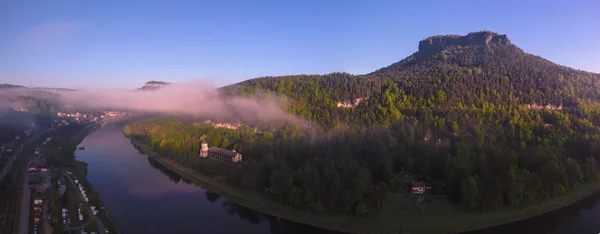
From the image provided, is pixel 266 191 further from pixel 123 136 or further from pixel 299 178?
pixel 123 136

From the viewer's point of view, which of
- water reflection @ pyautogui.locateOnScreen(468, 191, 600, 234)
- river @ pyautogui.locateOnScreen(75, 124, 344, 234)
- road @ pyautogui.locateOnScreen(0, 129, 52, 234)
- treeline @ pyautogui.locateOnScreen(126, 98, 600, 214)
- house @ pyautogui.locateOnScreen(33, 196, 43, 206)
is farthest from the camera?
treeline @ pyautogui.locateOnScreen(126, 98, 600, 214)

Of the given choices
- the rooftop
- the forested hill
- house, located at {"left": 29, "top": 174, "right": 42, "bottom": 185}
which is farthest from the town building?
house, located at {"left": 29, "top": 174, "right": 42, "bottom": 185}

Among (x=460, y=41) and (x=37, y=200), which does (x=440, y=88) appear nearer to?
(x=460, y=41)

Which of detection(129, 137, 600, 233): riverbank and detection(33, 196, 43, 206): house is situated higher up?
detection(33, 196, 43, 206): house

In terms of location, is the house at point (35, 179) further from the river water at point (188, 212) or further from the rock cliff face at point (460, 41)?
the rock cliff face at point (460, 41)

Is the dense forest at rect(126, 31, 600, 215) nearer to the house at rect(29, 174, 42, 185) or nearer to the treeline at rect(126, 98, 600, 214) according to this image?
the treeline at rect(126, 98, 600, 214)

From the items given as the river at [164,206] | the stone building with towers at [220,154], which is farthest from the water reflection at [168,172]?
the stone building with towers at [220,154]
